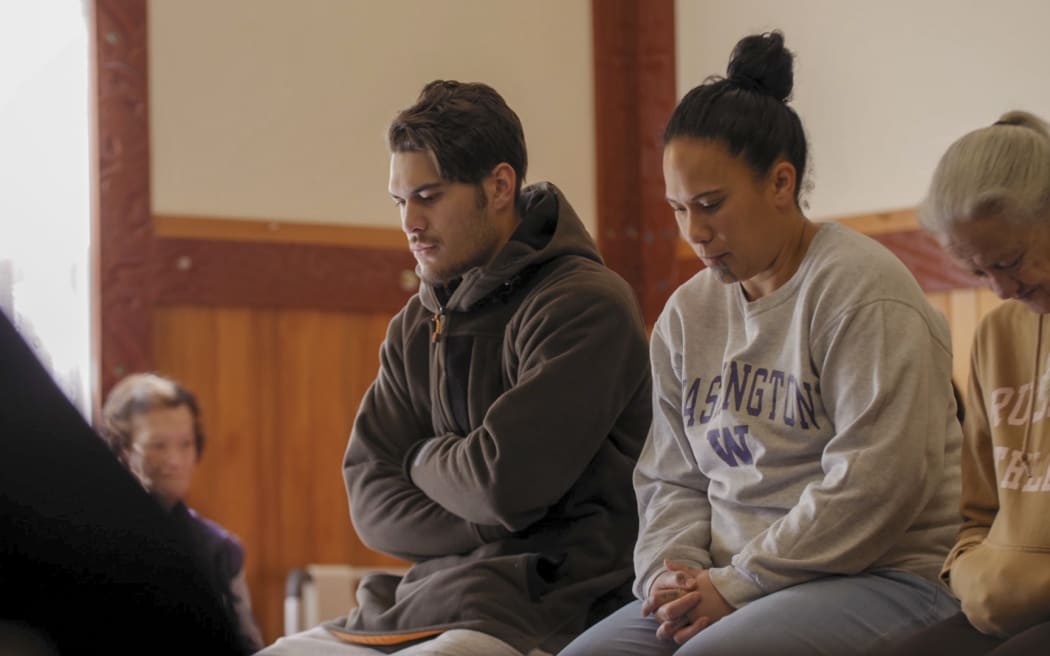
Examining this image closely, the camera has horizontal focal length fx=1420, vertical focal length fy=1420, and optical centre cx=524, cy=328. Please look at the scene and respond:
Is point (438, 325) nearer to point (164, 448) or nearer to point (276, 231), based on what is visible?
point (164, 448)

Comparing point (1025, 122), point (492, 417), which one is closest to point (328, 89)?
point (492, 417)

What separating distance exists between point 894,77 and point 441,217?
245 cm

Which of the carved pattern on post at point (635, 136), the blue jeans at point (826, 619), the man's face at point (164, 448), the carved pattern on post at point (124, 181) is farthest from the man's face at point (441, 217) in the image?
the carved pattern on post at point (635, 136)

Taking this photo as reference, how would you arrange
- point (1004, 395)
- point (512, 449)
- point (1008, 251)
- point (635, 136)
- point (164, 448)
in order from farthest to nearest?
point (635, 136), point (164, 448), point (512, 449), point (1004, 395), point (1008, 251)

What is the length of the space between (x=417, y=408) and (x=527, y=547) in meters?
0.33

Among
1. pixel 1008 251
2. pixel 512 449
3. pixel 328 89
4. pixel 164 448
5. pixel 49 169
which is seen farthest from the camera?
pixel 328 89

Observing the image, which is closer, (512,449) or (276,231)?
(512,449)

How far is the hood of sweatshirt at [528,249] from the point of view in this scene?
2.28m

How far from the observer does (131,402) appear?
3391 mm

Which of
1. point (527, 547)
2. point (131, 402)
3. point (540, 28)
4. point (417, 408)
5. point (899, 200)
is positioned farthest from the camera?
point (540, 28)

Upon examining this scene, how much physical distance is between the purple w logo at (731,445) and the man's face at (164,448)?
5.57 ft

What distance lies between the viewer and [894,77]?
4297 millimetres

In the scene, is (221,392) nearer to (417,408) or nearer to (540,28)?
(540,28)

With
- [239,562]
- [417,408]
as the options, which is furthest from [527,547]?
[239,562]
